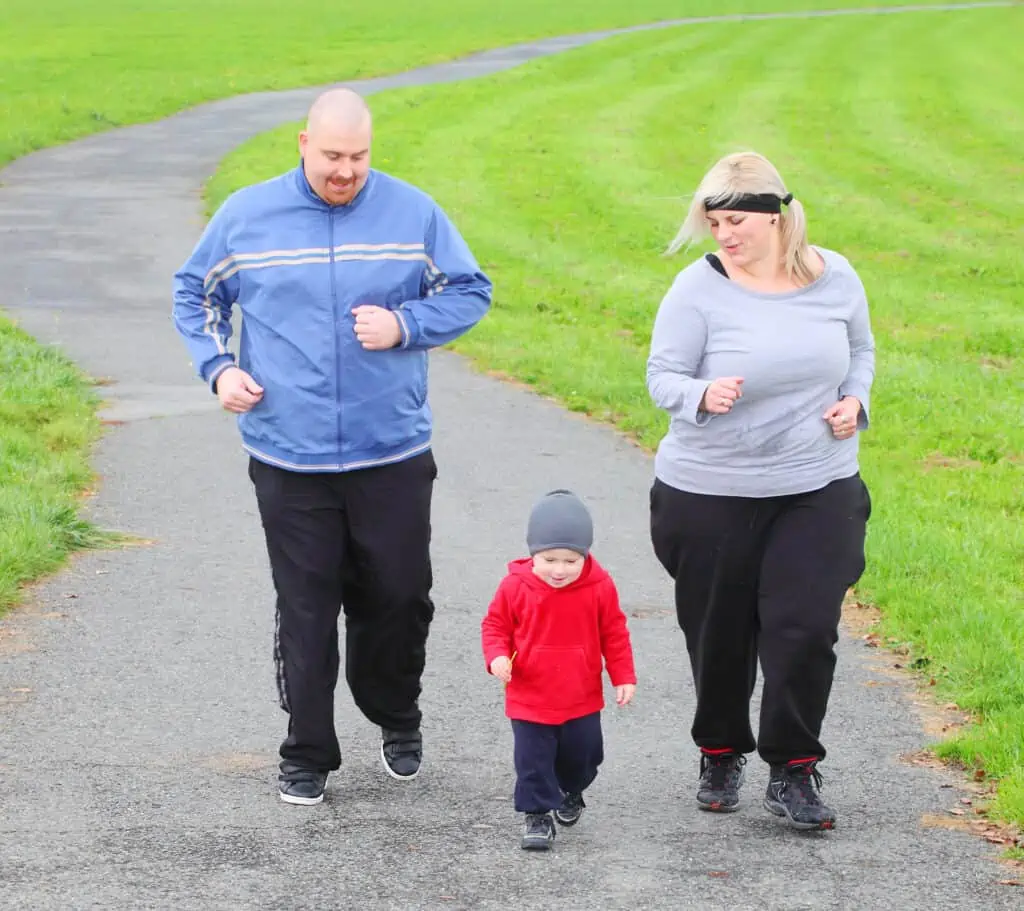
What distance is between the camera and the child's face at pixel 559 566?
15.5ft

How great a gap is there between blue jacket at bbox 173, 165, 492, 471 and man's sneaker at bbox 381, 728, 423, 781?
0.94 m

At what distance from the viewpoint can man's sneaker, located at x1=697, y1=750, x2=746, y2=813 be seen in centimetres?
522

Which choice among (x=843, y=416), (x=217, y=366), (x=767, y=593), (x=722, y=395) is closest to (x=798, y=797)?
(x=767, y=593)

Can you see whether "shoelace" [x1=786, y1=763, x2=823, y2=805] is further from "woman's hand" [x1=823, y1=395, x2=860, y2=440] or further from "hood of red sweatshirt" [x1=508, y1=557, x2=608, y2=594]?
"woman's hand" [x1=823, y1=395, x2=860, y2=440]

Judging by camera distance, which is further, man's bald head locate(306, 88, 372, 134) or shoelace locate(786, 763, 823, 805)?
shoelace locate(786, 763, 823, 805)

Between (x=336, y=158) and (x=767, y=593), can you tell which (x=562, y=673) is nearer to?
(x=767, y=593)

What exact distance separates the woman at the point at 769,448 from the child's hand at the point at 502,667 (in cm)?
67

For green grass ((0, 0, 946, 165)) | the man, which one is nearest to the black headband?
the man

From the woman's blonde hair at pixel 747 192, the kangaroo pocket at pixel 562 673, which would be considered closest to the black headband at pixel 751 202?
the woman's blonde hair at pixel 747 192

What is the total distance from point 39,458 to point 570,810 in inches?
218

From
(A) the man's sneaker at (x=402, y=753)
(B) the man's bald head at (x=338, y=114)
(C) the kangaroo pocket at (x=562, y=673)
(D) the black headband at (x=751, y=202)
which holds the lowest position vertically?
(A) the man's sneaker at (x=402, y=753)

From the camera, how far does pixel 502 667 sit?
4.73 metres

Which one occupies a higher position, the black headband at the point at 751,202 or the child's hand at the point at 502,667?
the black headband at the point at 751,202

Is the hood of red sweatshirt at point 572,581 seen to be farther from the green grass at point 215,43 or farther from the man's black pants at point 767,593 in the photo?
the green grass at point 215,43
